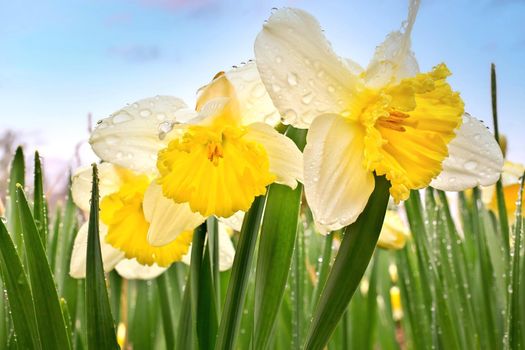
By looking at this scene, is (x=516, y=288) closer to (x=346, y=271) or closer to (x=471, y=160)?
(x=471, y=160)

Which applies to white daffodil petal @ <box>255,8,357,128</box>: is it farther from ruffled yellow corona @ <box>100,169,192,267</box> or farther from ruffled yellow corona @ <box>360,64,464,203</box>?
ruffled yellow corona @ <box>100,169,192,267</box>

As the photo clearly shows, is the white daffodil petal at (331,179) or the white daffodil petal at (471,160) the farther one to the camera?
the white daffodil petal at (471,160)

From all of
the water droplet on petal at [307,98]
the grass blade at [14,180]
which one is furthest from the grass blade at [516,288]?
the grass blade at [14,180]

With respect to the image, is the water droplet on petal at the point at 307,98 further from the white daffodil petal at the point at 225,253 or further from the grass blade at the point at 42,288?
the white daffodil petal at the point at 225,253

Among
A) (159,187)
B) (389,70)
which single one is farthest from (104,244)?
(389,70)

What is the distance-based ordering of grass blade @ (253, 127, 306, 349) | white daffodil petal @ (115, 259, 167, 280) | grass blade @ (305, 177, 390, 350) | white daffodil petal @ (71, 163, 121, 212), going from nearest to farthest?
grass blade @ (305, 177, 390, 350) < grass blade @ (253, 127, 306, 349) < white daffodil petal @ (71, 163, 121, 212) < white daffodil petal @ (115, 259, 167, 280)

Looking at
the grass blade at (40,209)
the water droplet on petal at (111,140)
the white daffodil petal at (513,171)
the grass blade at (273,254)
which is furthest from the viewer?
the white daffodil petal at (513,171)

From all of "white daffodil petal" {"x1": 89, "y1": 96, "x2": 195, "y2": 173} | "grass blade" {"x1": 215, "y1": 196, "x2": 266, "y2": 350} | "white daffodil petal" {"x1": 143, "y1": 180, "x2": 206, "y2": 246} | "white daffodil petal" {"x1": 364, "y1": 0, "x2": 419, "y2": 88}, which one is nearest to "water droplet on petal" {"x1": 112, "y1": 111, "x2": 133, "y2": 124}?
"white daffodil petal" {"x1": 89, "y1": 96, "x2": 195, "y2": 173}
